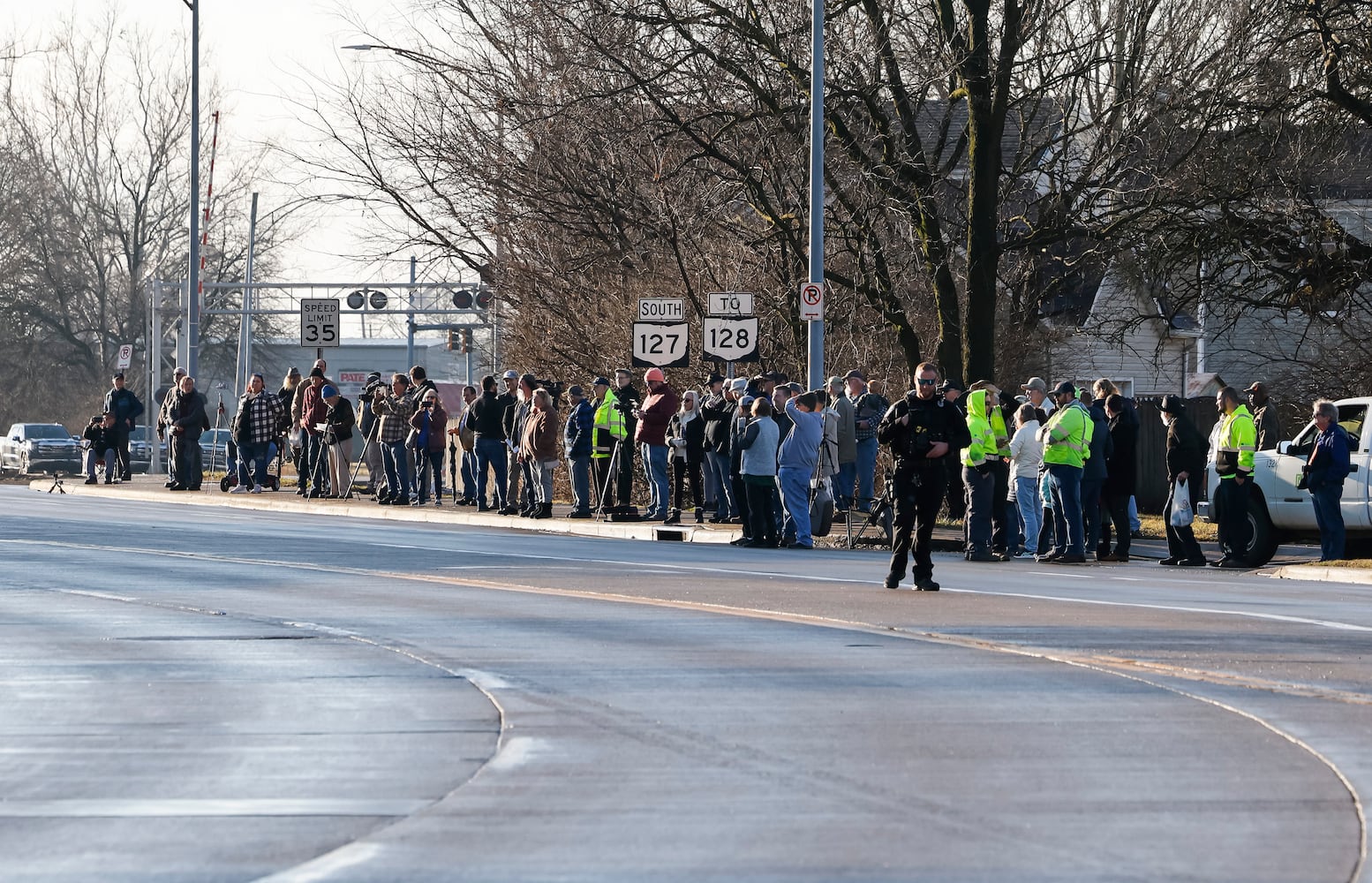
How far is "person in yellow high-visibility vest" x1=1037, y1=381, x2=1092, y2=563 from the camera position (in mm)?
A: 20984

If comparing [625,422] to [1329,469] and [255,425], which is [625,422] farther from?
[1329,469]

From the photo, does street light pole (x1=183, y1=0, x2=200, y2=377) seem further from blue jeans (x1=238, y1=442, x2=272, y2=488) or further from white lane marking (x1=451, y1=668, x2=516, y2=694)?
white lane marking (x1=451, y1=668, x2=516, y2=694)

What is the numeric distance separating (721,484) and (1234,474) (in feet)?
23.7

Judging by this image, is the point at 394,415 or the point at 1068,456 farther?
the point at 394,415

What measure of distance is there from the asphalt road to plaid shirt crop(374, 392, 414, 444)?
13.4m

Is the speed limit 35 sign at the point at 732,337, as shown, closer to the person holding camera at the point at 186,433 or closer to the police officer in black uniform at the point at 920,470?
the police officer in black uniform at the point at 920,470

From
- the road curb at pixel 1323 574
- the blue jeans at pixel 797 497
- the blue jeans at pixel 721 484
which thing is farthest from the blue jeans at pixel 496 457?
the road curb at pixel 1323 574

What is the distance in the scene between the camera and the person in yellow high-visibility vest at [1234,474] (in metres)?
20.9

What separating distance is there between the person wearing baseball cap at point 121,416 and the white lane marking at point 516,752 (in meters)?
29.8

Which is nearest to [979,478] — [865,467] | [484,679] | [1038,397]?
[1038,397]

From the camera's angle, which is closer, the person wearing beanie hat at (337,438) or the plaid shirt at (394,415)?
the plaid shirt at (394,415)

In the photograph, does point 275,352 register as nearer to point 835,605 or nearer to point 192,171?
point 192,171

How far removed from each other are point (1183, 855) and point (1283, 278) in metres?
24.5

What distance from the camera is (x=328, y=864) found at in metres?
6.55
